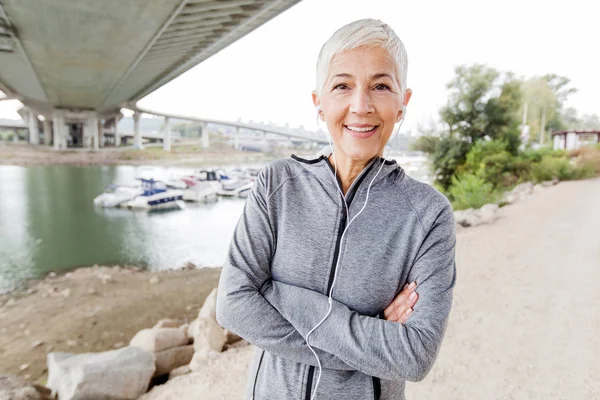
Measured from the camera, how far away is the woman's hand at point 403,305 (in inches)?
25.7

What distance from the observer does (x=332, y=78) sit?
0.67 meters

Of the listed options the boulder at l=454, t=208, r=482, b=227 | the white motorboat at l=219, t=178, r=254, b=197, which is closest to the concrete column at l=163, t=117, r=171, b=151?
the white motorboat at l=219, t=178, r=254, b=197

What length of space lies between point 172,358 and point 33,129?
14.3 feet

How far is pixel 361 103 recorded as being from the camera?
648mm

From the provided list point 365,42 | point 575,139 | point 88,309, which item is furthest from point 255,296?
point 575,139

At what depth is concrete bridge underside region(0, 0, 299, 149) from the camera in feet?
14.4

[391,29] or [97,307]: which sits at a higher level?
[391,29]

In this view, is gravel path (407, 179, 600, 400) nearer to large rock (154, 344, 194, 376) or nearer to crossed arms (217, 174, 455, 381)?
crossed arms (217, 174, 455, 381)

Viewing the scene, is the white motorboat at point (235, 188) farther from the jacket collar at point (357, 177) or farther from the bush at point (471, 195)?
the bush at point (471, 195)

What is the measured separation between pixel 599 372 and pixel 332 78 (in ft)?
7.38

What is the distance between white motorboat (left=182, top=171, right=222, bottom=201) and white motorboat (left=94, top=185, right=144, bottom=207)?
2.05 ft

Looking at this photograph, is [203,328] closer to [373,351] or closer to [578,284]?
[373,351]

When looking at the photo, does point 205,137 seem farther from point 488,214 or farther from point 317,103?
point 317,103

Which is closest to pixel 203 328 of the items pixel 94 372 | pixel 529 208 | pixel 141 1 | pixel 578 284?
pixel 94 372
